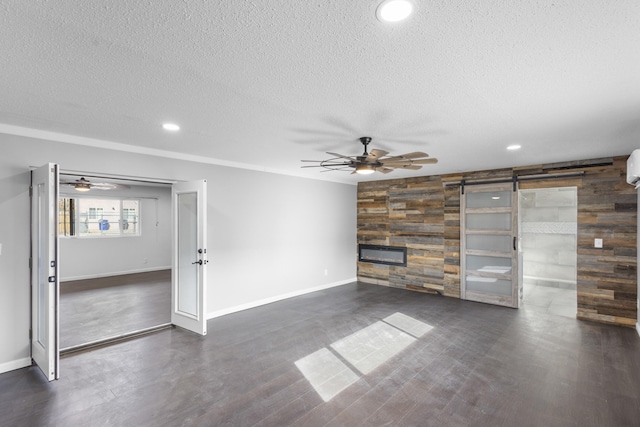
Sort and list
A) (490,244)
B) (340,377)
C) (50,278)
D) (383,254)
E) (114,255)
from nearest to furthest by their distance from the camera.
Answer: (50,278)
(340,377)
(490,244)
(383,254)
(114,255)

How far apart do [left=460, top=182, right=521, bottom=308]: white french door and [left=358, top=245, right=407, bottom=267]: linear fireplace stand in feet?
4.00

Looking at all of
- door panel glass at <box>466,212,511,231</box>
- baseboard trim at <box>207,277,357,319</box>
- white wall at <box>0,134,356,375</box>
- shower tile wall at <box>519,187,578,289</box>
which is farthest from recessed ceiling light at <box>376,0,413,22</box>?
shower tile wall at <box>519,187,578,289</box>

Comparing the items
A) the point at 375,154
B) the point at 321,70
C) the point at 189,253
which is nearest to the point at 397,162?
the point at 375,154

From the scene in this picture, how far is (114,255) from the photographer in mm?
8273

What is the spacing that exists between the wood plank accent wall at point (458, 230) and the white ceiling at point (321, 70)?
1.48 metres

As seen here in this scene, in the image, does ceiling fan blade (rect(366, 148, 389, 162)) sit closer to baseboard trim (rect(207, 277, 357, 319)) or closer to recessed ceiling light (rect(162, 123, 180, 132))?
recessed ceiling light (rect(162, 123, 180, 132))

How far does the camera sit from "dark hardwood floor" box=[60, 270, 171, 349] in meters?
4.14

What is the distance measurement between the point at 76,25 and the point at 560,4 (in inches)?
84.0

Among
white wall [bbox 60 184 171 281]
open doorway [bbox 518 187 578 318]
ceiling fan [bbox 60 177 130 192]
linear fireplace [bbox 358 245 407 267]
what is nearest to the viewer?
ceiling fan [bbox 60 177 130 192]

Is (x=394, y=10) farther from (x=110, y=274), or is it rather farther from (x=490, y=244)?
(x=110, y=274)

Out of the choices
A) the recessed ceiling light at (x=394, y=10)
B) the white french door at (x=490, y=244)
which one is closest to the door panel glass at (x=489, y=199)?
the white french door at (x=490, y=244)

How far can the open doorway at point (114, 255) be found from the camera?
4.91 metres

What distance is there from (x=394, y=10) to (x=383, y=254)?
5927 mm

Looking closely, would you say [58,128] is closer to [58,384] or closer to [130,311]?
[58,384]
